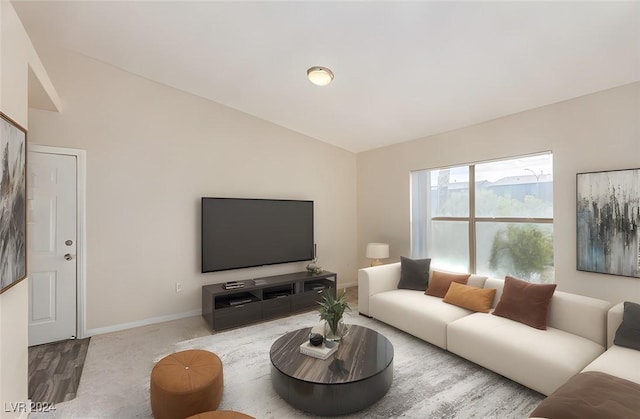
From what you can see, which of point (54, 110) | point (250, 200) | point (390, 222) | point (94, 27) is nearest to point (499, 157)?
point (390, 222)

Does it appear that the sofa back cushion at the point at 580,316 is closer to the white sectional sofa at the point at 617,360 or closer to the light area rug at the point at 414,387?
the white sectional sofa at the point at 617,360

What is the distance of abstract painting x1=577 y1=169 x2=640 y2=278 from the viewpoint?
260cm

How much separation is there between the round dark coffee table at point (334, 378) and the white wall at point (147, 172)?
213cm

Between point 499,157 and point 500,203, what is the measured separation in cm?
55

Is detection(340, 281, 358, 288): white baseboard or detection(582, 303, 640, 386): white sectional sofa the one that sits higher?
detection(582, 303, 640, 386): white sectional sofa

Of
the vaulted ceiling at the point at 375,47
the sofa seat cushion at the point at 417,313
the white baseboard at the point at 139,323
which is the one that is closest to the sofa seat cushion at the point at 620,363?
the sofa seat cushion at the point at 417,313

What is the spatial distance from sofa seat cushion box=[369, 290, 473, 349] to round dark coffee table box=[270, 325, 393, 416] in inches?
29.6

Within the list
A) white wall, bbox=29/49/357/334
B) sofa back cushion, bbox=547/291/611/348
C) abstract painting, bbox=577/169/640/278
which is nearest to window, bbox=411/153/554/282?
abstract painting, bbox=577/169/640/278

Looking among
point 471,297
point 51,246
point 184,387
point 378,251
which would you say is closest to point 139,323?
point 51,246

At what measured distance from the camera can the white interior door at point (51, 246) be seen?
313 centimetres

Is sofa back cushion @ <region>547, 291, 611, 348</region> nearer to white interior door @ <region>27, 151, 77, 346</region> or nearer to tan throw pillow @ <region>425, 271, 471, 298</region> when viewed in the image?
tan throw pillow @ <region>425, 271, 471, 298</region>

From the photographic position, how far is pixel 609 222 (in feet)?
8.95

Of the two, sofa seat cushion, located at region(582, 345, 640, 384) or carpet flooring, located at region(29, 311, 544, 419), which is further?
carpet flooring, located at region(29, 311, 544, 419)

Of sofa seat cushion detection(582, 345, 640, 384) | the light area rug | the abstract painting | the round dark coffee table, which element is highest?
the abstract painting
